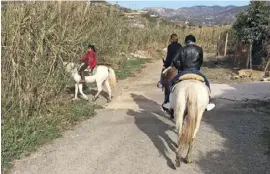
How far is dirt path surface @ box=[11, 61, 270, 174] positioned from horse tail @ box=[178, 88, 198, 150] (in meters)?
0.47

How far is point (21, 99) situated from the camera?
8406 mm

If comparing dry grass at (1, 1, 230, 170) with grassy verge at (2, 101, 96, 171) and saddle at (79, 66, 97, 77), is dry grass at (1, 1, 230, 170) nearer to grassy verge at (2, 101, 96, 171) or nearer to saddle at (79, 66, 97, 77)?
grassy verge at (2, 101, 96, 171)

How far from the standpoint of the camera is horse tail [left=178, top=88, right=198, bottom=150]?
648 centimetres

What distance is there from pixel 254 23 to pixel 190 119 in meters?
13.6

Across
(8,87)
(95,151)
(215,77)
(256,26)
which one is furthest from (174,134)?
(256,26)

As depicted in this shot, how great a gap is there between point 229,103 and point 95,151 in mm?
5518

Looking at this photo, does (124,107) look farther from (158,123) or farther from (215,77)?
(215,77)

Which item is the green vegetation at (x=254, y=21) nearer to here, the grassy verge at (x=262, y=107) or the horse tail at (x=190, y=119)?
the grassy verge at (x=262, y=107)

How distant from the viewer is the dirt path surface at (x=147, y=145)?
6.66 meters

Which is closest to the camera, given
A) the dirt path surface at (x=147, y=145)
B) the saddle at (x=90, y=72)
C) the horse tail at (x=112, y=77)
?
the dirt path surface at (x=147, y=145)

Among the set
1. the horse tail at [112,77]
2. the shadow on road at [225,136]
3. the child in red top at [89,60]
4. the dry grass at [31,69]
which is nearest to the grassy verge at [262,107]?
the shadow on road at [225,136]

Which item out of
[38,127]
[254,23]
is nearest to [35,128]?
[38,127]

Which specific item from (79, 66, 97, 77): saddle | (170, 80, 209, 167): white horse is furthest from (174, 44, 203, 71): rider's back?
(79, 66, 97, 77): saddle

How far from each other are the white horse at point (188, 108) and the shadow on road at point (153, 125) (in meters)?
0.50
